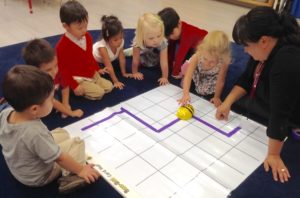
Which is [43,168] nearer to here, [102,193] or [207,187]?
[102,193]

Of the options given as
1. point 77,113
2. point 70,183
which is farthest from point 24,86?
point 77,113

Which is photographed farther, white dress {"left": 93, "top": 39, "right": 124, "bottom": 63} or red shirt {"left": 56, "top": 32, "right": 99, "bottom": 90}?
white dress {"left": 93, "top": 39, "right": 124, "bottom": 63}

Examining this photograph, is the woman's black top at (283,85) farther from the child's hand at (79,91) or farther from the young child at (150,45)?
the child's hand at (79,91)

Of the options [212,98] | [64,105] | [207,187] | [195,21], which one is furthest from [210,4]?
[207,187]

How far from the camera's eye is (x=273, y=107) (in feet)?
3.44

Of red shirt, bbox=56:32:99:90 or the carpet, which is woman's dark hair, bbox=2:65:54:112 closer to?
the carpet

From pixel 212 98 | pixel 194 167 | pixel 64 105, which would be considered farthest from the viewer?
pixel 212 98

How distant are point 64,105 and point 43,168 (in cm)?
51

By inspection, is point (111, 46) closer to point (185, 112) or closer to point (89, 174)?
point (185, 112)

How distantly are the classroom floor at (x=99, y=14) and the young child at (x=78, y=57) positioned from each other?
1.03 metres

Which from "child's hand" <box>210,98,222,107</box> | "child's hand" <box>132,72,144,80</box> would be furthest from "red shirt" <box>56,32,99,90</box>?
"child's hand" <box>210,98,222,107</box>

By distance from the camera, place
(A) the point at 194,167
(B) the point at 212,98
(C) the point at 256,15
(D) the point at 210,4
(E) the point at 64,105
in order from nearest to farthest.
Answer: (C) the point at 256,15 < (A) the point at 194,167 < (E) the point at 64,105 < (B) the point at 212,98 < (D) the point at 210,4

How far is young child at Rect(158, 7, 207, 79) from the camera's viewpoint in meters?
1.76

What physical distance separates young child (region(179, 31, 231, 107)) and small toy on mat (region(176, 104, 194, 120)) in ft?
0.22
